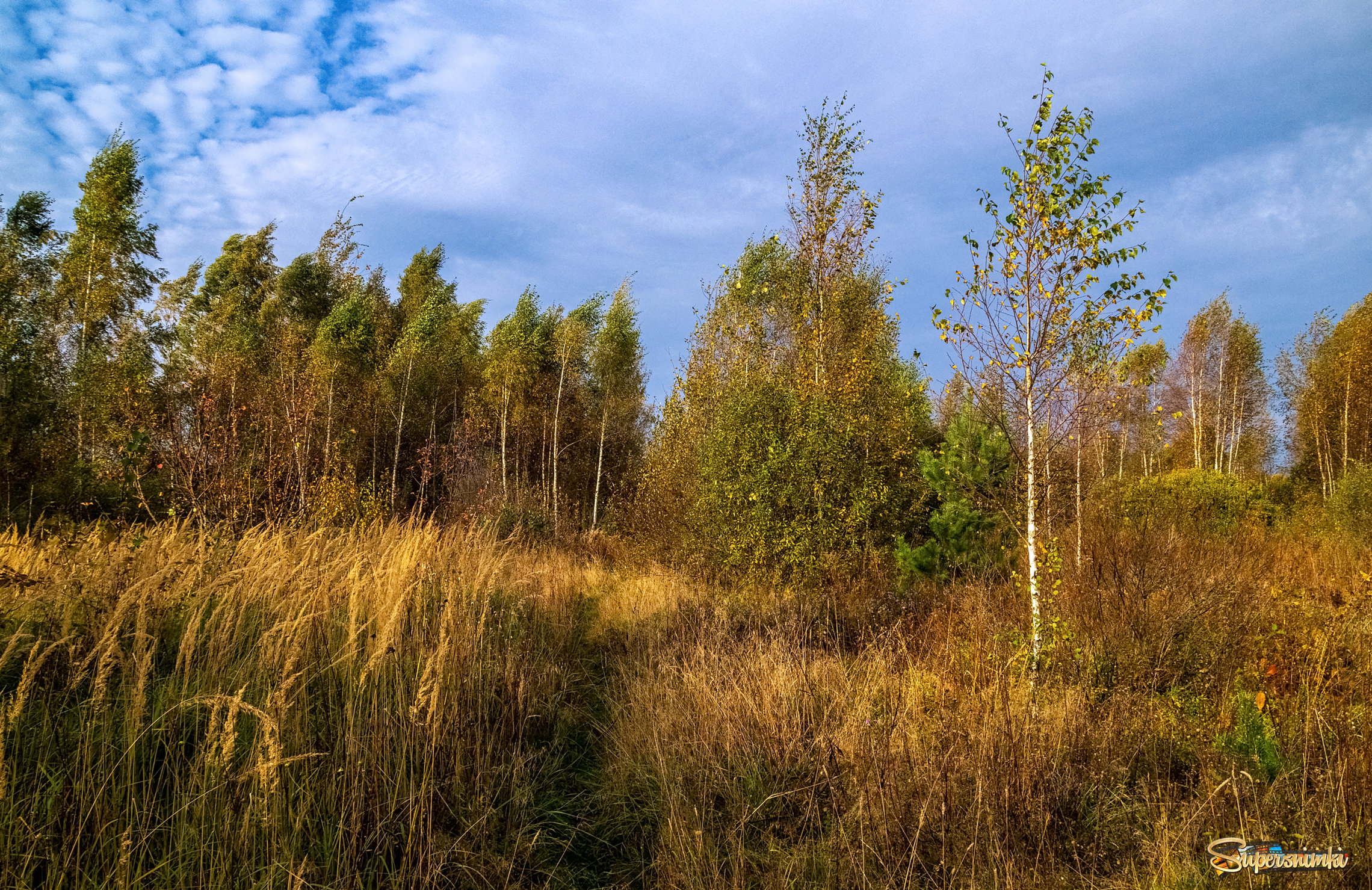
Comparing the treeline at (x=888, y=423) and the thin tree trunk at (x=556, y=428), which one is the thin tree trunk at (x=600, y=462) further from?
the treeline at (x=888, y=423)

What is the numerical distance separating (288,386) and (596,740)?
20.1m

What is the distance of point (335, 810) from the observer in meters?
3.06

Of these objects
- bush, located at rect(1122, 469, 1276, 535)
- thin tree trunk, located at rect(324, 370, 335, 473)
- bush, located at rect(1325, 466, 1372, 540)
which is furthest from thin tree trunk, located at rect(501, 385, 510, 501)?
bush, located at rect(1325, 466, 1372, 540)

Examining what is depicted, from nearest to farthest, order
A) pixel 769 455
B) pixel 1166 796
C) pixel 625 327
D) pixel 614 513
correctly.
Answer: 1. pixel 1166 796
2. pixel 769 455
3. pixel 614 513
4. pixel 625 327

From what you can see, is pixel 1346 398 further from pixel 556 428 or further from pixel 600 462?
pixel 556 428

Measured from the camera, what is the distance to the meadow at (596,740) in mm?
2762

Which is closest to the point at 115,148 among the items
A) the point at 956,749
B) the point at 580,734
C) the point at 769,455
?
the point at 769,455

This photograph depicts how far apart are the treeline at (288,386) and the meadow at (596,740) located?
4.03 metres

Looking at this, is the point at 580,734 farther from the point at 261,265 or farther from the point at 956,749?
the point at 261,265

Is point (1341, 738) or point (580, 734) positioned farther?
point (580, 734)

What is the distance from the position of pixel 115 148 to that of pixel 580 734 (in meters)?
23.3

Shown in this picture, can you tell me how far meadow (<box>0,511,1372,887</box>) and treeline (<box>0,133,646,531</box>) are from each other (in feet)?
13.2

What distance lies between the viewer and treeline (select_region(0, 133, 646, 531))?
10461 millimetres

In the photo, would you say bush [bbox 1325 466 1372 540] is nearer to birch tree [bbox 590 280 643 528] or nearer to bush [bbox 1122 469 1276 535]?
bush [bbox 1122 469 1276 535]
